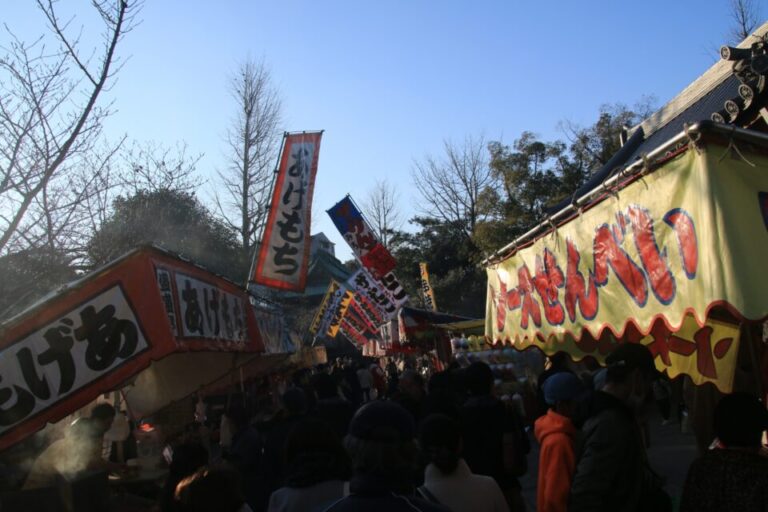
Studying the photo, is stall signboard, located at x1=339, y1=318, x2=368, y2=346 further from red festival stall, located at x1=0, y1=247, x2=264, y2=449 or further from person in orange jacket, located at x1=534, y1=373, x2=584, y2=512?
person in orange jacket, located at x1=534, y1=373, x2=584, y2=512

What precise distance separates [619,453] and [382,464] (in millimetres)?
1601

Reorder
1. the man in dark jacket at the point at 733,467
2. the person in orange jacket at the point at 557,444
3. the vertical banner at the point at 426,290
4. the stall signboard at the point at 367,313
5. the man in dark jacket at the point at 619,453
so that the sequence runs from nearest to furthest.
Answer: the man in dark jacket at the point at 733,467 < the man in dark jacket at the point at 619,453 < the person in orange jacket at the point at 557,444 < the vertical banner at the point at 426,290 < the stall signboard at the point at 367,313

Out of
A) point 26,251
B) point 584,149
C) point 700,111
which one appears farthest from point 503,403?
point 584,149

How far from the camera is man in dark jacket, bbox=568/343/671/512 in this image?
329 cm

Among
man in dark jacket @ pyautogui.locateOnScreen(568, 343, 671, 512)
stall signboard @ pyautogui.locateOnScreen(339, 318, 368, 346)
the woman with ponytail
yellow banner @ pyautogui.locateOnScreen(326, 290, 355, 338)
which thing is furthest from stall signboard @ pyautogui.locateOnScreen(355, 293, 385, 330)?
man in dark jacket @ pyautogui.locateOnScreen(568, 343, 671, 512)

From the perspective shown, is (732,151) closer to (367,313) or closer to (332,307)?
(332,307)

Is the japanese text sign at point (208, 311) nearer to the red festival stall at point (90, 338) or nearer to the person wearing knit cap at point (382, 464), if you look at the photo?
the red festival stall at point (90, 338)

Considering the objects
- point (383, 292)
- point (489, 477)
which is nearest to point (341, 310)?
point (383, 292)

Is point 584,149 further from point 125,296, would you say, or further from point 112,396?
point 125,296

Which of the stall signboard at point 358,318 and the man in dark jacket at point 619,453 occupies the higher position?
the stall signboard at point 358,318

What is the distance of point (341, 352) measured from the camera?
54.8 m

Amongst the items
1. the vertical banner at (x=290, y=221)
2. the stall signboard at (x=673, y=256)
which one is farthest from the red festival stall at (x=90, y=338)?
the vertical banner at (x=290, y=221)

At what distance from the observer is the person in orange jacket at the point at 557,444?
13.3 ft

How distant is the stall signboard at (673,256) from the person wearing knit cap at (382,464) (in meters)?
1.62
